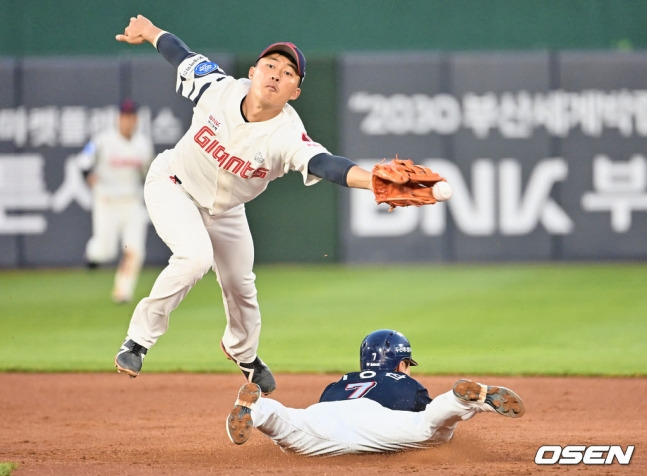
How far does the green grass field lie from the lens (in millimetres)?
9305

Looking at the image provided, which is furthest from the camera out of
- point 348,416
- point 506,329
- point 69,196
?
point 69,196

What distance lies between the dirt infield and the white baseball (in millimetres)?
1252

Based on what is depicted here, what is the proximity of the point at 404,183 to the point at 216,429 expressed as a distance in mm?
2180

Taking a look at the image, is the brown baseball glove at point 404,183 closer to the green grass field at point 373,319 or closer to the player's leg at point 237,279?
the player's leg at point 237,279

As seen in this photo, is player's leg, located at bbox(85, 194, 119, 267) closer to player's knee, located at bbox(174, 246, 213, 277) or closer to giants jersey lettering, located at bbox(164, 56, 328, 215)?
giants jersey lettering, located at bbox(164, 56, 328, 215)

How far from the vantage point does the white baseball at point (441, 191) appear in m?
5.21

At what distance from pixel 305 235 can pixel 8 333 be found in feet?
16.4

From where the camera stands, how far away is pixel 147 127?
14.9 meters

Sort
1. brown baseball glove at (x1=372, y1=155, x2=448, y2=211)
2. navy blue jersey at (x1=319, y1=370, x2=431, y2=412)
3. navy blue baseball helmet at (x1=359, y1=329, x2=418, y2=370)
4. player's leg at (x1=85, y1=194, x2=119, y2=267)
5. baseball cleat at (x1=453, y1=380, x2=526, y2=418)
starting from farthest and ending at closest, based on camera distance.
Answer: player's leg at (x1=85, y1=194, x2=119, y2=267), navy blue baseball helmet at (x1=359, y1=329, x2=418, y2=370), navy blue jersey at (x1=319, y1=370, x2=431, y2=412), brown baseball glove at (x1=372, y1=155, x2=448, y2=211), baseball cleat at (x1=453, y1=380, x2=526, y2=418)

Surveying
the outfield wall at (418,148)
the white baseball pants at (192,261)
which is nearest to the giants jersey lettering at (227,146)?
the white baseball pants at (192,261)

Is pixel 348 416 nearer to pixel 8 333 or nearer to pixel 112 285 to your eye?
pixel 8 333

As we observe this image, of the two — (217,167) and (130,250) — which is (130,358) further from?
(130,250)

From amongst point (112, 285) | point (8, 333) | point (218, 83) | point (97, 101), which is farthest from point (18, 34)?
point (218, 83)

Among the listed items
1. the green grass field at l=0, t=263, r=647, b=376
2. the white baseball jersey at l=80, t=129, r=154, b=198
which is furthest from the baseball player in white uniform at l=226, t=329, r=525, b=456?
the white baseball jersey at l=80, t=129, r=154, b=198
